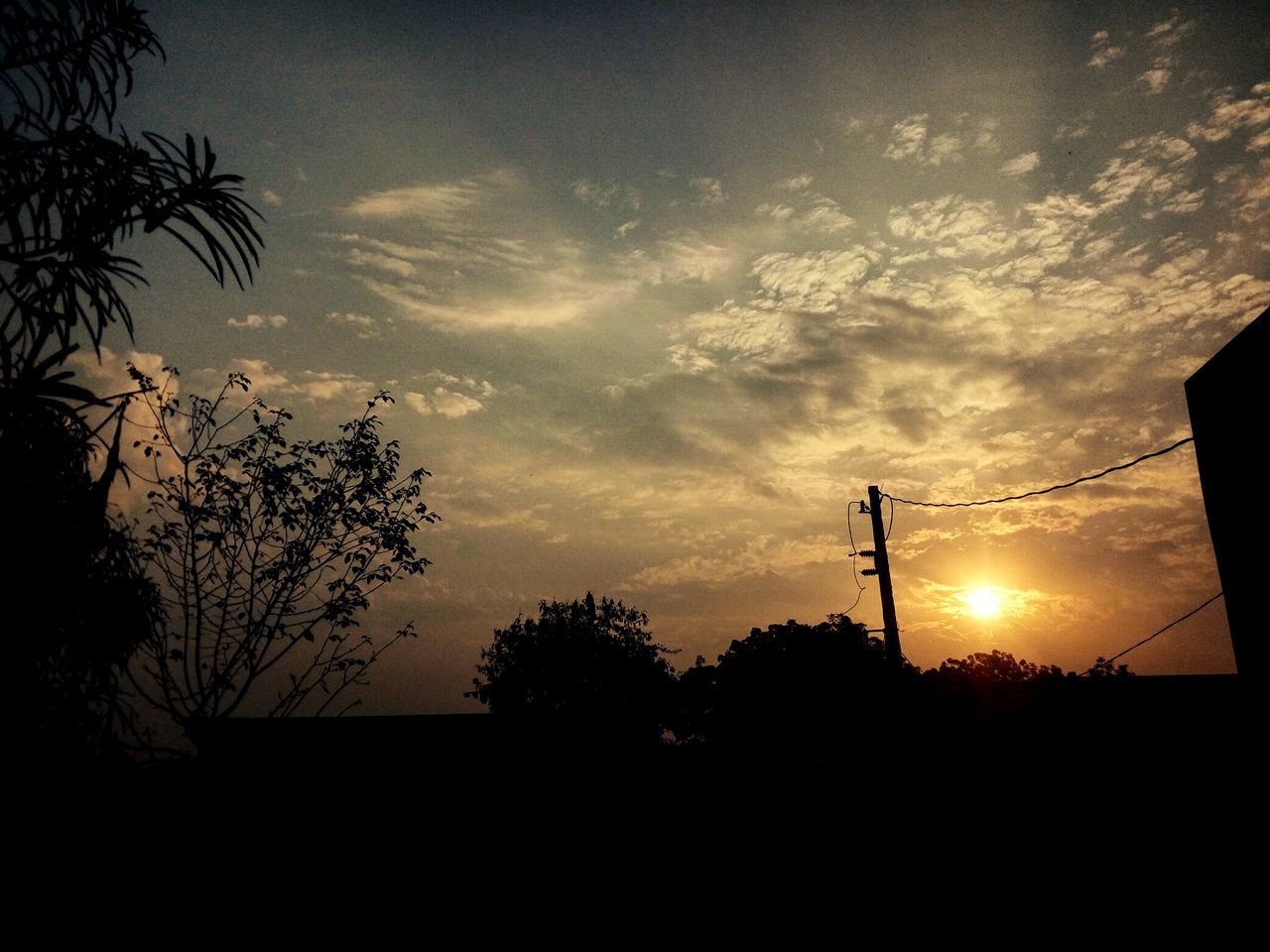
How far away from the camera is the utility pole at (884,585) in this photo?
15491 millimetres

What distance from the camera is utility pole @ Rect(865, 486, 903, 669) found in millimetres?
15491

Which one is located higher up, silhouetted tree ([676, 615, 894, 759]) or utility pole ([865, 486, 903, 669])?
utility pole ([865, 486, 903, 669])

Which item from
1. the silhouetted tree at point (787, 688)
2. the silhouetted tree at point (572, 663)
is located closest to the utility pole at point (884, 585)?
the silhouetted tree at point (787, 688)

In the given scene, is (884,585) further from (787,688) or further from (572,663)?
(572,663)

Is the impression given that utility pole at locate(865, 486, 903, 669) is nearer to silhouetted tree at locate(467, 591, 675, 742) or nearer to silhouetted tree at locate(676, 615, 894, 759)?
silhouetted tree at locate(676, 615, 894, 759)

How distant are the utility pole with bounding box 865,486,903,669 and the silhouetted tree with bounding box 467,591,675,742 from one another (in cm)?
2739

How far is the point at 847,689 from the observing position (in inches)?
1238

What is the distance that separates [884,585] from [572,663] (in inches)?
1203

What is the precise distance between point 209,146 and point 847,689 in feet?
104

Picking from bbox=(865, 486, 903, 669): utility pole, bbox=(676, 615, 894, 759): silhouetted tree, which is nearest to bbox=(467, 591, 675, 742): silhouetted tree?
bbox=(676, 615, 894, 759): silhouetted tree

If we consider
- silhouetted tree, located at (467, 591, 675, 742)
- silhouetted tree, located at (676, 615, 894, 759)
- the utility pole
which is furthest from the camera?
silhouetted tree, located at (467, 591, 675, 742)

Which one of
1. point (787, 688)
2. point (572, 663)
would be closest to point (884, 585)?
point (787, 688)

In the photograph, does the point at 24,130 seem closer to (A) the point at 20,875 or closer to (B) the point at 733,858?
(A) the point at 20,875

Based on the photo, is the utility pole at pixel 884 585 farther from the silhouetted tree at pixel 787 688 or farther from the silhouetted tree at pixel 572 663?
the silhouetted tree at pixel 572 663
